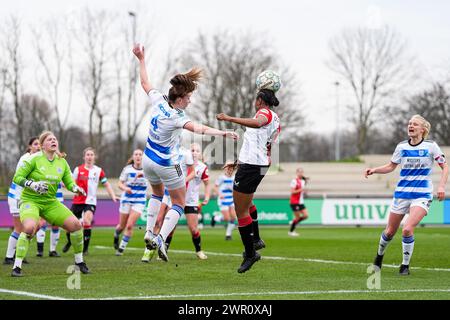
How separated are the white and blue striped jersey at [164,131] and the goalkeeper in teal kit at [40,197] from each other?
220 cm

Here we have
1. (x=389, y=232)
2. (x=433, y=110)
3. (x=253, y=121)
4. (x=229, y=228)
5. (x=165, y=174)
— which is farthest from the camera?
(x=433, y=110)

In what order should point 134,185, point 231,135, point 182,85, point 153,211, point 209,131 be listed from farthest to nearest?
point 134,185 < point 153,211 < point 182,85 < point 209,131 < point 231,135

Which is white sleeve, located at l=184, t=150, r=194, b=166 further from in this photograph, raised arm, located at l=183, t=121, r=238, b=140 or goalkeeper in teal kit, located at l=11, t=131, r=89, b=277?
raised arm, located at l=183, t=121, r=238, b=140

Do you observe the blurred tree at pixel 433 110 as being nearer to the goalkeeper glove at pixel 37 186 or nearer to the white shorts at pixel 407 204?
the white shorts at pixel 407 204

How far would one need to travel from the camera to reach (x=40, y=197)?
41.6 feet

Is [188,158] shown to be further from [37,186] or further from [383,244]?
[383,244]

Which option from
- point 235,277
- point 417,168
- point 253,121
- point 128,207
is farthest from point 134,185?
point 253,121

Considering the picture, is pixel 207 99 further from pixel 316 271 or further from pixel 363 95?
pixel 316 271

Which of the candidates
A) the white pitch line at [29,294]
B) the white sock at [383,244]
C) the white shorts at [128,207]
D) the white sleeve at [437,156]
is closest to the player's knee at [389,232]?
the white sock at [383,244]

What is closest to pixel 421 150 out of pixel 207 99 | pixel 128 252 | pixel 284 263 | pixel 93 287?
pixel 284 263

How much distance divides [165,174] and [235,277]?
2.20m

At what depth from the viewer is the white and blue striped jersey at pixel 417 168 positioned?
42.3ft

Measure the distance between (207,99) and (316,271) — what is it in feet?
144
